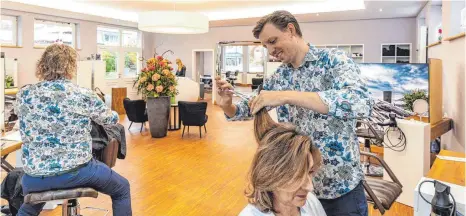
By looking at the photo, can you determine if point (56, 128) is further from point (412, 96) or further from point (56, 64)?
point (412, 96)

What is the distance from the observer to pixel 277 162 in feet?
3.71

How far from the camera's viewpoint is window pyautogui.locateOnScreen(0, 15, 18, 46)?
8596mm

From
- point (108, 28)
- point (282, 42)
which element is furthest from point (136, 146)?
point (108, 28)

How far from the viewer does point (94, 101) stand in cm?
211

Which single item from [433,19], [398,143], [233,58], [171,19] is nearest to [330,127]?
[398,143]

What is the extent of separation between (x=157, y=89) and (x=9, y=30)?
512cm

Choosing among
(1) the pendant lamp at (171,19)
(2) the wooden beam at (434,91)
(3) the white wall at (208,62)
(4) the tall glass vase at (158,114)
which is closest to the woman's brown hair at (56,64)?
(2) the wooden beam at (434,91)

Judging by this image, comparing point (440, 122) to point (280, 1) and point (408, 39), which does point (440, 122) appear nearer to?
point (280, 1)

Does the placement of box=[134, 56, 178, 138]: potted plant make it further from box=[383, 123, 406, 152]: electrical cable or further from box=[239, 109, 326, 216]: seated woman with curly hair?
box=[239, 109, 326, 216]: seated woman with curly hair

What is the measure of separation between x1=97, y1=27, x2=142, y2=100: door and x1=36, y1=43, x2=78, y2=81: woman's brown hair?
942 cm

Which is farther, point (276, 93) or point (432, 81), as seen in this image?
point (432, 81)

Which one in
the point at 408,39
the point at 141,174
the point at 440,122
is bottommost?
the point at 141,174

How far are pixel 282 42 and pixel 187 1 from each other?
7847 mm

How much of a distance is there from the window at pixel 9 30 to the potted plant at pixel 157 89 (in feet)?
15.0
